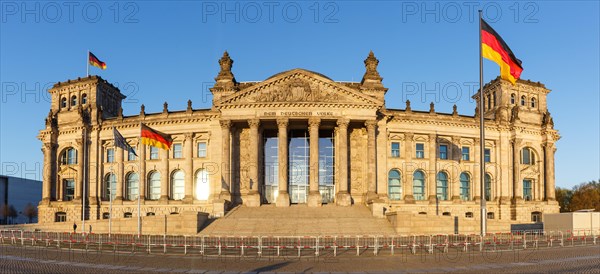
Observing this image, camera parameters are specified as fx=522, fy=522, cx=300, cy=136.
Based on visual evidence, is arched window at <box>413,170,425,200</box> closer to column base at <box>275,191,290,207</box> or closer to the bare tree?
column base at <box>275,191,290,207</box>

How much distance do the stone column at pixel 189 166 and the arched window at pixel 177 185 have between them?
167 centimetres

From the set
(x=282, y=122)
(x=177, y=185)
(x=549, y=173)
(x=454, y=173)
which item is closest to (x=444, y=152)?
(x=454, y=173)

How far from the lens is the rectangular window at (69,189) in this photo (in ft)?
246

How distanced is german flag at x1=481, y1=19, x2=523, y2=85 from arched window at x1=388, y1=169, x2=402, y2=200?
39220 millimetres

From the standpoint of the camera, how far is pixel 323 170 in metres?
66.4

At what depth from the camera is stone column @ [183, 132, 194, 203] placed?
67938 mm

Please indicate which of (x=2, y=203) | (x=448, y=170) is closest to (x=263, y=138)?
(x=448, y=170)

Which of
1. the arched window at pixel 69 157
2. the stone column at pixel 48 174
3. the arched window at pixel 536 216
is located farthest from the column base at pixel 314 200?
the stone column at pixel 48 174

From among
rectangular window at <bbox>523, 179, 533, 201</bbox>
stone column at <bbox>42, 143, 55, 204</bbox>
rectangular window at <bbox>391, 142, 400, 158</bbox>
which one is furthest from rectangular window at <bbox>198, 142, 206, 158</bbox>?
rectangular window at <bbox>523, 179, 533, 201</bbox>

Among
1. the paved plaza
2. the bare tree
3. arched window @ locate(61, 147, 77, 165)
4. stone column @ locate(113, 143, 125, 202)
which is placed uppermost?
arched window @ locate(61, 147, 77, 165)

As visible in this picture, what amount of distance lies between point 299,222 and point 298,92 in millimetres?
16630

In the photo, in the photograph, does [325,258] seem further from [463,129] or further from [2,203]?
[2,203]

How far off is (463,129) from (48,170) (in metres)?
58.7

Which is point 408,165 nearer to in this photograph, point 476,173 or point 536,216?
point 476,173
